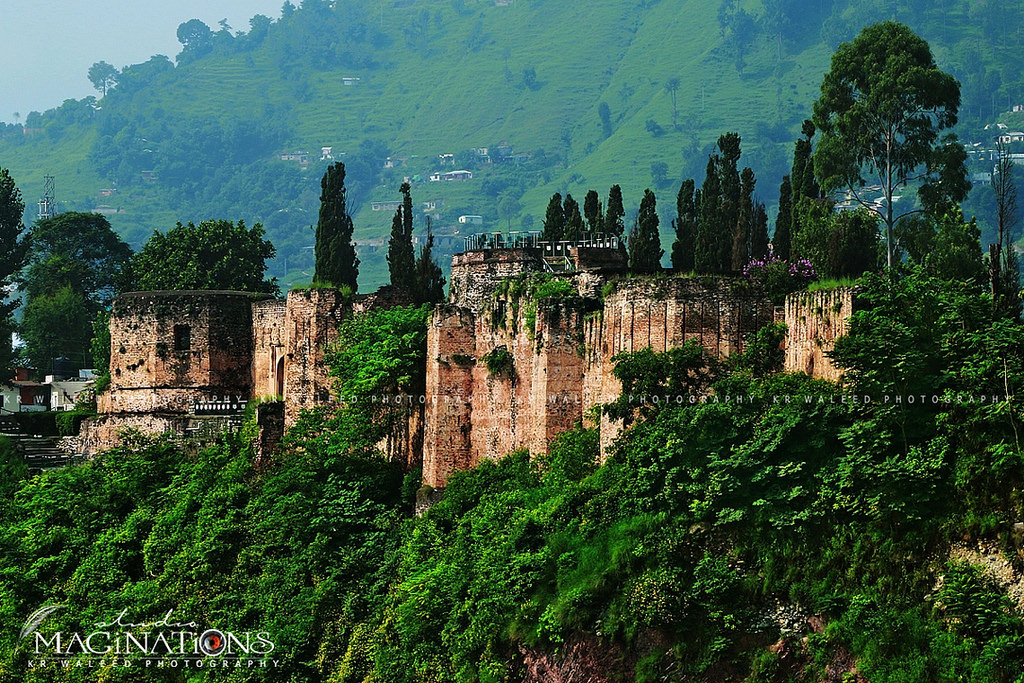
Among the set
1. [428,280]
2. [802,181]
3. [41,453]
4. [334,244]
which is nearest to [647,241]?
[802,181]

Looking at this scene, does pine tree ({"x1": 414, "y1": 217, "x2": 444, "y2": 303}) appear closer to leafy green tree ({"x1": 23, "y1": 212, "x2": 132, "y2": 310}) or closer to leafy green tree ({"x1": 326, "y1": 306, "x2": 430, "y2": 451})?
leafy green tree ({"x1": 326, "y1": 306, "x2": 430, "y2": 451})

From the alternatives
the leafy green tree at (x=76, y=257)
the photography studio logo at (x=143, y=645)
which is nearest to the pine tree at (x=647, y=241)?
the photography studio logo at (x=143, y=645)

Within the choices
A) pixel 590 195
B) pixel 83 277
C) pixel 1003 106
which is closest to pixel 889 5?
pixel 1003 106

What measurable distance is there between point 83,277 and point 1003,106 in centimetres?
7197

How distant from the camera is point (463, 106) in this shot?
529 ft

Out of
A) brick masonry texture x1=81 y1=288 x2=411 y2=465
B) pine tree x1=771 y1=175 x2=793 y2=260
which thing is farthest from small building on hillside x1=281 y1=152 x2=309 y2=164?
brick masonry texture x1=81 y1=288 x2=411 y2=465

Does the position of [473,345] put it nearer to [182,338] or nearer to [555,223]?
[182,338]

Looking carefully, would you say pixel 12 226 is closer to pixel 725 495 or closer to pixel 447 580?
pixel 447 580

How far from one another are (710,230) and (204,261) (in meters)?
18.8

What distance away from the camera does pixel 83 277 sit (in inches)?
3211

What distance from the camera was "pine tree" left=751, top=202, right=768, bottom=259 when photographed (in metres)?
51.5

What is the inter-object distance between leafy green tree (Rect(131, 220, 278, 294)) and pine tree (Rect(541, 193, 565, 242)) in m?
11.4

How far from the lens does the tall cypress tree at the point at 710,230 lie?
51188 millimetres

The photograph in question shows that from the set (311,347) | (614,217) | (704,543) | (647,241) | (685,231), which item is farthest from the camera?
(685,231)
